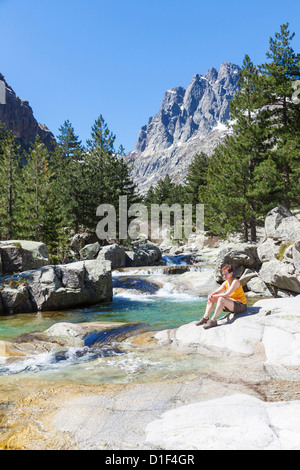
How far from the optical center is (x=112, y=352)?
7562mm

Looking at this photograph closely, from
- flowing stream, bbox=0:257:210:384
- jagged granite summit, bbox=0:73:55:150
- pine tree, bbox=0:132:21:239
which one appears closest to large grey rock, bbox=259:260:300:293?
flowing stream, bbox=0:257:210:384

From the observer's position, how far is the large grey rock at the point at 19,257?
52.7 ft

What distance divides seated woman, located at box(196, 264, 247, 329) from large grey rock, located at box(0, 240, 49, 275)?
11.6 metres

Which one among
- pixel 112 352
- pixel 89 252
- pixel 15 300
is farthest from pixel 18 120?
pixel 112 352

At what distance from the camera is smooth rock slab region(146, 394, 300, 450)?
126 inches

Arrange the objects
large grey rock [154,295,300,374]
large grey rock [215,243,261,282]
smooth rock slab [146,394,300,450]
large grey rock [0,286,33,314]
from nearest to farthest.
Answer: smooth rock slab [146,394,300,450] → large grey rock [154,295,300,374] → large grey rock [0,286,33,314] → large grey rock [215,243,261,282]

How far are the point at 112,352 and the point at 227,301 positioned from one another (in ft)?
11.3

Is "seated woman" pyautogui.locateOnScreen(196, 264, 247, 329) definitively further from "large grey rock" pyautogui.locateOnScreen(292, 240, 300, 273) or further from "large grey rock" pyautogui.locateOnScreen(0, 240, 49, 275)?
"large grey rock" pyautogui.locateOnScreen(0, 240, 49, 275)

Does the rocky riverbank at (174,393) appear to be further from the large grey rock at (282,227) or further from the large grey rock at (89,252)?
the large grey rock at (89,252)

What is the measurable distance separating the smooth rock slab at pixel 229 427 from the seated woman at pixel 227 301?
373 centimetres

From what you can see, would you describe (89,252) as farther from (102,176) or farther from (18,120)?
(18,120)

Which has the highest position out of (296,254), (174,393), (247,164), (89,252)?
(247,164)

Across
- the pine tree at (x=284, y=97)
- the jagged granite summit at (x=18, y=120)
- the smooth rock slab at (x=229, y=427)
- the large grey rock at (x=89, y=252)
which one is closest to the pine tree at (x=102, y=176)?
the large grey rock at (x=89, y=252)
